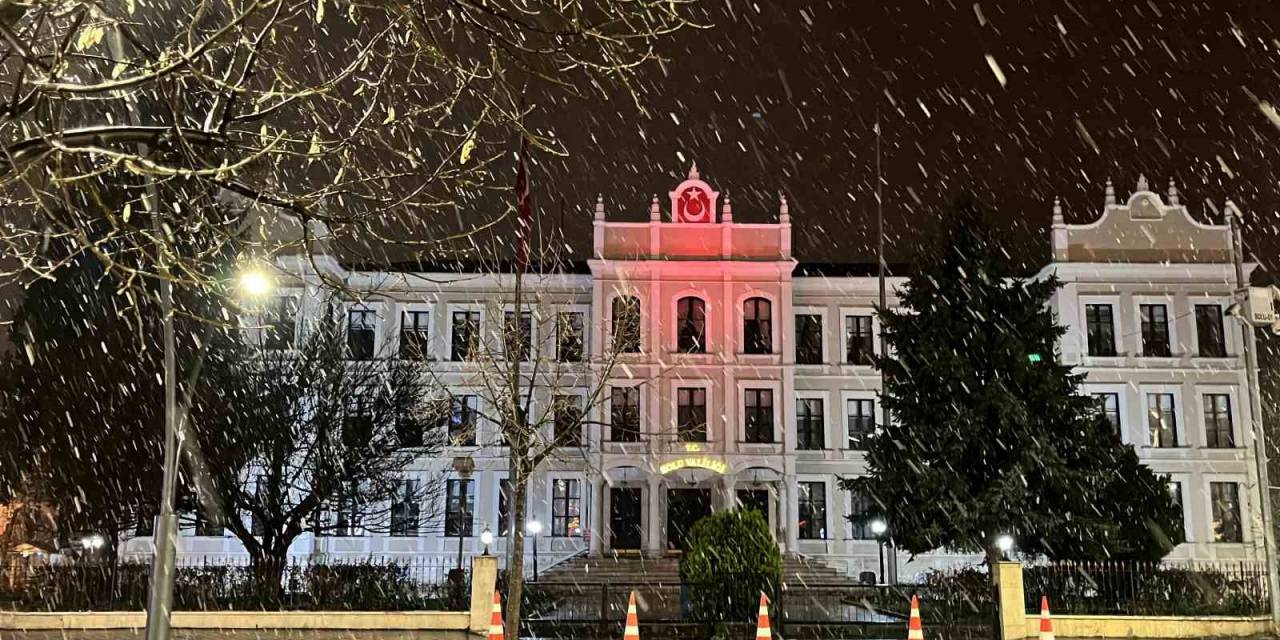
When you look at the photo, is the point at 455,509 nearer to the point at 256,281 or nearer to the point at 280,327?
the point at 280,327

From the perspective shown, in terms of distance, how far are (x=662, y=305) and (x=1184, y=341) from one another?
18.4 meters

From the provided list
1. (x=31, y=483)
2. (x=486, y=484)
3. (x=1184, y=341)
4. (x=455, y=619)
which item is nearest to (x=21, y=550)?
(x=31, y=483)

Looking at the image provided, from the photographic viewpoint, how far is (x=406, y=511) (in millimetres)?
34812

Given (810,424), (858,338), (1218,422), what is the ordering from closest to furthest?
(1218,422) → (810,424) → (858,338)

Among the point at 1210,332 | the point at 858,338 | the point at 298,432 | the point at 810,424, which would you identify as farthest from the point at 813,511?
the point at 298,432

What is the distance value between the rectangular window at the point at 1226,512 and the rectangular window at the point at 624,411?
64.7ft

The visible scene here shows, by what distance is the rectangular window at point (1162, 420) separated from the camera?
115 ft

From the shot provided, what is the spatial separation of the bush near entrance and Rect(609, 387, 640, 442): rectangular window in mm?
17813

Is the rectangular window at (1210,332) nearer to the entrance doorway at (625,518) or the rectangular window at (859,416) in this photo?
the rectangular window at (859,416)

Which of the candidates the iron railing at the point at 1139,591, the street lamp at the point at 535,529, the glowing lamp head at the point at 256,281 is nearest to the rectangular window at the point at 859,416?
the street lamp at the point at 535,529

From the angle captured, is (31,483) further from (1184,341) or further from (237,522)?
(1184,341)

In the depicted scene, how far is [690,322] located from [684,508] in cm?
655

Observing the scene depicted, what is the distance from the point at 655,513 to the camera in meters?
34.2

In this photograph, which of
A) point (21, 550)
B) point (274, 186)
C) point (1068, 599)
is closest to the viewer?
point (274, 186)
